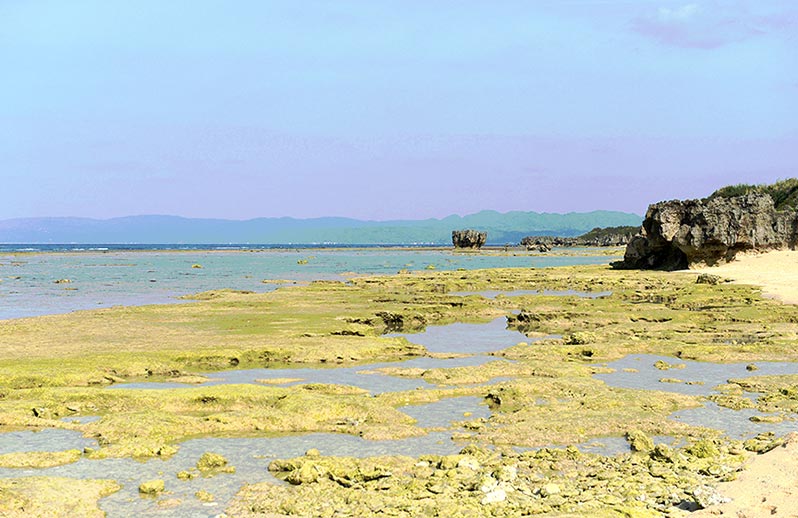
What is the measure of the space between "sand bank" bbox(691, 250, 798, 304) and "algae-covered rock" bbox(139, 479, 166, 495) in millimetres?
39044

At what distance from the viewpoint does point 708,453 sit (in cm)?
1372

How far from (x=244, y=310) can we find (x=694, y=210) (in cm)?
4803

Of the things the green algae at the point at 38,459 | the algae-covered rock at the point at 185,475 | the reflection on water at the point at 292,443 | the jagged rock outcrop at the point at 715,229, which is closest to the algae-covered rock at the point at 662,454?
the reflection on water at the point at 292,443

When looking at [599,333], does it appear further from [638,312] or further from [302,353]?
[302,353]

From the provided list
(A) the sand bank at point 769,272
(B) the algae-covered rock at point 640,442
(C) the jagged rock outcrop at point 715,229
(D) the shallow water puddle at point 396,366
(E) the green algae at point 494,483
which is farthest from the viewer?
(C) the jagged rock outcrop at point 715,229

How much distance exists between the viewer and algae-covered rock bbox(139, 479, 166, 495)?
1235cm

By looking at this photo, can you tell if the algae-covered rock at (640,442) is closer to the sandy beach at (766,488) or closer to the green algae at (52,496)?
the sandy beach at (766,488)

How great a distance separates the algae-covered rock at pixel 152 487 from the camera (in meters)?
12.4

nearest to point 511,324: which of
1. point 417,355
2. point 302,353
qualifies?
point 417,355

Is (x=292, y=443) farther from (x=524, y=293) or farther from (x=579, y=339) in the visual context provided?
(x=524, y=293)

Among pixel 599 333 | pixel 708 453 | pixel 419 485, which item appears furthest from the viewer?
pixel 599 333

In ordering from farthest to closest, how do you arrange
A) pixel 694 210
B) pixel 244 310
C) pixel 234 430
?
1. pixel 694 210
2. pixel 244 310
3. pixel 234 430

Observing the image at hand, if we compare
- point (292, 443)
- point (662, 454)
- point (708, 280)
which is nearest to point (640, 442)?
point (662, 454)

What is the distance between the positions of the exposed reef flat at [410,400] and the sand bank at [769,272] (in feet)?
19.6
